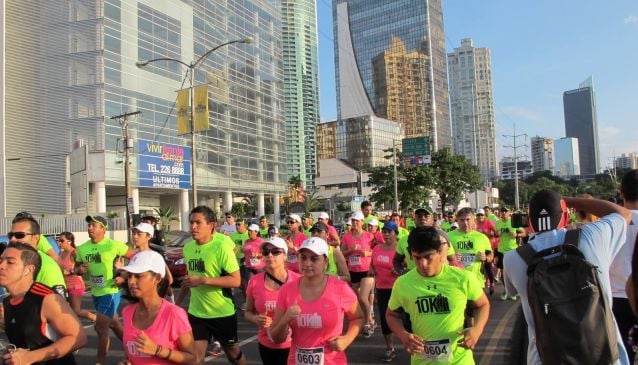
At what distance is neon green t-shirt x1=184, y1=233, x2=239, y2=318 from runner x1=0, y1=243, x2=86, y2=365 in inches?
89.1

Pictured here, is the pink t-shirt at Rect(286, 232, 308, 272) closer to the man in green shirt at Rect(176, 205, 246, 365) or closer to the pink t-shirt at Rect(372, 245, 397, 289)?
the pink t-shirt at Rect(372, 245, 397, 289)

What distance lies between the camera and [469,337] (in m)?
3.48

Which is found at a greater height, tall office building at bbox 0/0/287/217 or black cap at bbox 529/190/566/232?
tall office building at bbox 0/0/287/217

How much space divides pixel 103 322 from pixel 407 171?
1828 inches

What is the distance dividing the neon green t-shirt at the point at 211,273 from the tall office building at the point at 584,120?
336 feet

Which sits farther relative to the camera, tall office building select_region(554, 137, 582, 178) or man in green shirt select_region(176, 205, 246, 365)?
tall office building select_region(554, 137, 582, 178)

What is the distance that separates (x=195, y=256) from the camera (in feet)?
19.1

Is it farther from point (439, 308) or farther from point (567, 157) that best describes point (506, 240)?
point (567, 157)

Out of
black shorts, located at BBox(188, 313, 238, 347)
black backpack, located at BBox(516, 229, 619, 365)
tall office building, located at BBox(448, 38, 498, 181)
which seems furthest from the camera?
tall office building, located at BBox(448, 38, 498, 181)

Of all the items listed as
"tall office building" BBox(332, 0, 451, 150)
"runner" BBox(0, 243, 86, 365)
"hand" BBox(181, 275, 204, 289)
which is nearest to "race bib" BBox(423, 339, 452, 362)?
"runner" BBox(0, 243, 86, 365)

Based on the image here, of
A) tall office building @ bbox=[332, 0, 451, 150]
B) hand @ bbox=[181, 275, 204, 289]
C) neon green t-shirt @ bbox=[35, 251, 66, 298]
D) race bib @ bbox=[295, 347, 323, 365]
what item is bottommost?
race bib @ bbox=[295, 347, 323, 365]

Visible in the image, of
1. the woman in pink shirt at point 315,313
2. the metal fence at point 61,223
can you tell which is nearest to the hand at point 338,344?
the woman in pink shirt at point 315,313

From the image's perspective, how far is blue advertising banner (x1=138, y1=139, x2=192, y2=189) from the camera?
39.3 metres

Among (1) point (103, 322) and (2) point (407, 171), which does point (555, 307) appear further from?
(2) point (407, 171)
